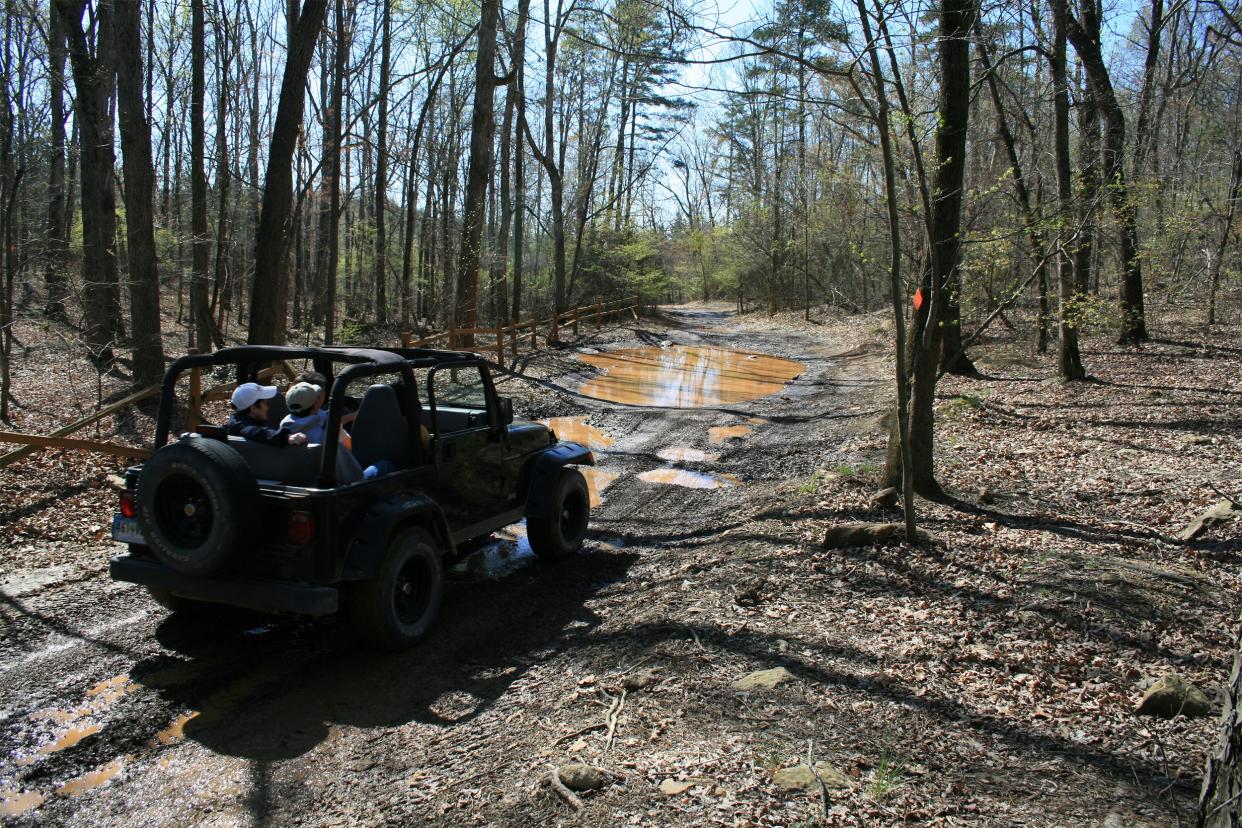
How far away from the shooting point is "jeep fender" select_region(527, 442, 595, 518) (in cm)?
668

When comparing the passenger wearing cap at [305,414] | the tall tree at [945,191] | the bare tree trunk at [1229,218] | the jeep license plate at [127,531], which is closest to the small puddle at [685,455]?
the tall tree at [945,191]

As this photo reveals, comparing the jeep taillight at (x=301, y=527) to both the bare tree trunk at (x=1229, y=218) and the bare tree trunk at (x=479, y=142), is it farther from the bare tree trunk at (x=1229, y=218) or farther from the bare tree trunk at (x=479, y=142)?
the bare tree trunk at (x=1229, y=218)

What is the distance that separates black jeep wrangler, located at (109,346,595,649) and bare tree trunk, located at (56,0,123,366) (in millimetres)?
8142

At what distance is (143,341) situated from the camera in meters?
11.8

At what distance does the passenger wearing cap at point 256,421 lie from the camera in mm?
4812

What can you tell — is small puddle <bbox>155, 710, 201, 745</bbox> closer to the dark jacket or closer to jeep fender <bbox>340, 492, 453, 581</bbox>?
jeep fender <bbox>340, 492, 453, 581</bbox>

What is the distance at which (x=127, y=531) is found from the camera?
4.90 m

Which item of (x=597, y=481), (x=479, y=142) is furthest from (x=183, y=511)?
(x=479, y=142)

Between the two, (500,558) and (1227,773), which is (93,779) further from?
(1227,773)

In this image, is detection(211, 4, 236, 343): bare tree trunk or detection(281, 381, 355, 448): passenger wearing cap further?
detection(211, 4, 236, 343): bare tree trunk

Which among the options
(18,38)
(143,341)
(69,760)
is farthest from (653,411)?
(18,38)

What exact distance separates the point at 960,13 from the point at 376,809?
746cm

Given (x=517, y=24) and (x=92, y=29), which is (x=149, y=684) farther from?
(x=517, y=24)

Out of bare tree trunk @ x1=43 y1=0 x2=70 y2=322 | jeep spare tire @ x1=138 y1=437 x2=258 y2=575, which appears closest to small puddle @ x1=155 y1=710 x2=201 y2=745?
jeep spare tire @ x1=138 y1=437 x2=258 y2=575
